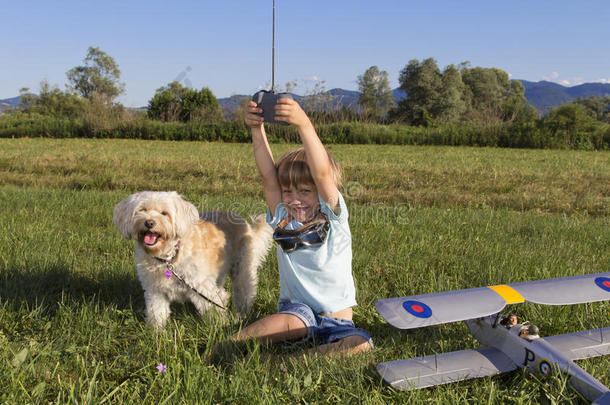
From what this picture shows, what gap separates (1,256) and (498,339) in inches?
189

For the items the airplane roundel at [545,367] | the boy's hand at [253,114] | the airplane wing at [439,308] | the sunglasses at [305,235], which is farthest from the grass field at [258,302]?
the boy's hand at [253,114]

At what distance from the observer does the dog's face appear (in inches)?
135

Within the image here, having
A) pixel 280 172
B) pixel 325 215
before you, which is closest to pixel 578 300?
pixel 325 215

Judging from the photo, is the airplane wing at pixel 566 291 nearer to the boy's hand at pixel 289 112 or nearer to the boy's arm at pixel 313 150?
the boy's arm at pixel 313 150

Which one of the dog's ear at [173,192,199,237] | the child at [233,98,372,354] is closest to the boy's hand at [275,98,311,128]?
the child at [233,98,372,354]

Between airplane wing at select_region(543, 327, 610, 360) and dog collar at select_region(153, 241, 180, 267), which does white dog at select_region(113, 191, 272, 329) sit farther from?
airplane wing at select_region(543, 327, 610, 360)

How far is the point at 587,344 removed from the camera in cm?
283

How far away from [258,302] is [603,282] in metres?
2.68

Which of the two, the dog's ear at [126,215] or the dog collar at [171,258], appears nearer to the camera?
the dog's ear at [126,215]

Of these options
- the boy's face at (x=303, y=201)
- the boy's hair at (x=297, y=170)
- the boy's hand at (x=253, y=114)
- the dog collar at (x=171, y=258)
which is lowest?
the dog collar at (x=171, y=258)

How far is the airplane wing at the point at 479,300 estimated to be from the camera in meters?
2.44

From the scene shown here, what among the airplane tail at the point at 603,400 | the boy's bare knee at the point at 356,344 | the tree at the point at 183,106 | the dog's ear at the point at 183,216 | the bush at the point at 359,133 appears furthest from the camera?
the tree at the point at 183,106

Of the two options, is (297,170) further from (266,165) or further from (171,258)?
(171,258)

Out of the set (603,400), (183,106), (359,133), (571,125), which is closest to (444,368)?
(603,400)
